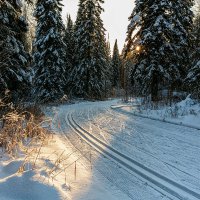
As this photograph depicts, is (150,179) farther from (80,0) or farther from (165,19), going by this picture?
(80,0)

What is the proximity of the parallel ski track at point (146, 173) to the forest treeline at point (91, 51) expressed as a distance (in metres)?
2.87

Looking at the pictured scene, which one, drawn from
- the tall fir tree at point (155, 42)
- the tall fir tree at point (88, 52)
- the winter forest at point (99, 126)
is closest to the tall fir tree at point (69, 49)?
the tall fir tree at point (88, 52)

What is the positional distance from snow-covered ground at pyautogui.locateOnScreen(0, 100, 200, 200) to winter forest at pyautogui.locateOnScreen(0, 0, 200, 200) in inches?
0.7

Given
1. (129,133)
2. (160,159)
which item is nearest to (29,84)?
(129,133)

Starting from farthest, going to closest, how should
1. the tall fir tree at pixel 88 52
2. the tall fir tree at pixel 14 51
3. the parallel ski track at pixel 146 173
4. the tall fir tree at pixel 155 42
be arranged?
the tall fir tree at pixel 88 52, the tall fir tree at pixel 155 42, the tall fir tree at pixel 14 51, the parallel ski track at pixel 146 173

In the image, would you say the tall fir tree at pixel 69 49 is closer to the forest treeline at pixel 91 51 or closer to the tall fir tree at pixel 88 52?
the forest treeline at pixel 91 51

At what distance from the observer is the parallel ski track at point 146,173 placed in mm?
4789

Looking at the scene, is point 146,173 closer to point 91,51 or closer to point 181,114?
point 181,114

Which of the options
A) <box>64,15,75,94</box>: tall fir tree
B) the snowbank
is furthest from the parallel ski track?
<box>64,15,75,94</box>: tall fir tree

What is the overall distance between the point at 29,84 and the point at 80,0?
28490 millimetres

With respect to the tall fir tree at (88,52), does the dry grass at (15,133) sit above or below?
below

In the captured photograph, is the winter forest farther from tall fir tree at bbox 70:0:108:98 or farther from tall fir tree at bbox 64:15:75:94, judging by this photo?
tall fir tree at bbox 64:15:75:94

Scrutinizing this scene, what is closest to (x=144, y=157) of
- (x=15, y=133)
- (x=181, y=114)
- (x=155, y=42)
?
(x=15, y=133)

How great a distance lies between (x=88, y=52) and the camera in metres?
34.8
